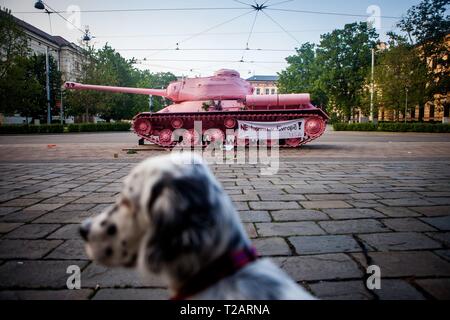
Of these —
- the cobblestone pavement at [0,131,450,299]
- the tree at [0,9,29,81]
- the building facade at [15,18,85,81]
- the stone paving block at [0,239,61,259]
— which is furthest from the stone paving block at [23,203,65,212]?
the building facade at [15,18,85,81]

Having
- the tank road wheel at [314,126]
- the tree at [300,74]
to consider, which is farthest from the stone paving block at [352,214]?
the tree at [300,74]

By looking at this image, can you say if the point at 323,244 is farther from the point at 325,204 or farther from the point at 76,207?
the point at 76,207

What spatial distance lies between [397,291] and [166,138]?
39.5 feet

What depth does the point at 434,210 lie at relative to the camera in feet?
12.1

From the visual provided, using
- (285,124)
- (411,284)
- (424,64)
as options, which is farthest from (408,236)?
(424,64)

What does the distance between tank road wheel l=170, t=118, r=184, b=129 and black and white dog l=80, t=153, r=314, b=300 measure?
12169 millimetres

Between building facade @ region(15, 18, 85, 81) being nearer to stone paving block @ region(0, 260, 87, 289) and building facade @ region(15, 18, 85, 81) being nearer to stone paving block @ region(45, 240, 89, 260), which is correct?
stone paving block @ region(45, 240, 89, 260)

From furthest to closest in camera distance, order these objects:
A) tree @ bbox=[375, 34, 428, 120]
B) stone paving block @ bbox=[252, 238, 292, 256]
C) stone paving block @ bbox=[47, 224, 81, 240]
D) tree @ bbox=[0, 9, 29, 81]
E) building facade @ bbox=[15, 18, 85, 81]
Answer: building facade @ bbox=[15, 18, 85, 81]
tree @ bbox=[375, 34, 428, 120]
tree @ bbox=[0, 9, 29, 81]
stone paving block @ bbox=[47, 224, 81, 240]
stone paving block @ bbox=[252, 238, 292, 256]

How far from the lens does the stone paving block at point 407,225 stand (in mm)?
3051

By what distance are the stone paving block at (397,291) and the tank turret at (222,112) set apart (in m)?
10.8

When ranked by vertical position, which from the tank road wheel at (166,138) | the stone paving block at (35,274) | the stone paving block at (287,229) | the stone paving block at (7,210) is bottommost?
the stone paving block at (35,274)

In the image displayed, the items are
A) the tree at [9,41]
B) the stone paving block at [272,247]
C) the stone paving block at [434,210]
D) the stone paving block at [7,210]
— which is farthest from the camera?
the tree at [9,41]

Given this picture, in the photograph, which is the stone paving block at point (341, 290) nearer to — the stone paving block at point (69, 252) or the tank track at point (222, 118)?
the stone paving block at point (69, 252)

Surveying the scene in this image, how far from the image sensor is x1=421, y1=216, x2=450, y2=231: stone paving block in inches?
121
